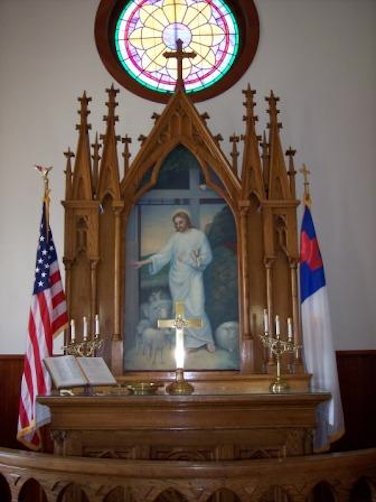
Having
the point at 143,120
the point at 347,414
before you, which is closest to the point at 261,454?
the point at 347,414

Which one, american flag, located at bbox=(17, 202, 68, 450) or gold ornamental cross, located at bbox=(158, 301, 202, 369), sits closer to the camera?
gold ornamental cross, located at bbox=(158, 301, 202, 369)

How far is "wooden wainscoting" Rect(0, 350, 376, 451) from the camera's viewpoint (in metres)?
7.36

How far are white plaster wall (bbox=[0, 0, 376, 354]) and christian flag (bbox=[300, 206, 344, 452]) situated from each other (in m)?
1.10

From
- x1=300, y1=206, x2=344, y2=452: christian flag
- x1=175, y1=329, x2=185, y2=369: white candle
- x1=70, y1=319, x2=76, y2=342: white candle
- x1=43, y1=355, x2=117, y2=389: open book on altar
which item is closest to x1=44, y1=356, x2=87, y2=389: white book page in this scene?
x1=43, y1=355, x2=117, y2=389: open book on altar

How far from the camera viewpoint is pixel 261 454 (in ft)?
16.6

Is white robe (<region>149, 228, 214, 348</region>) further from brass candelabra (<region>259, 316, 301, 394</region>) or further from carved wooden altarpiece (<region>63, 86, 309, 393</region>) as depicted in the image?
brass candelabra (<region>259, 316, 301, 394</region>)

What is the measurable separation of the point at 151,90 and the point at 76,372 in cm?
452

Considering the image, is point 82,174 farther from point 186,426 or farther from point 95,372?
point 186,426

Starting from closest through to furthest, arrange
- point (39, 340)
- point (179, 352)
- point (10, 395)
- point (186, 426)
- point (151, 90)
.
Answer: point (186, 426) → point (179, 352) → point (39, 340) → point (10, 395) → point (151, 90)

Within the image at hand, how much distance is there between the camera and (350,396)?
24.6 ft

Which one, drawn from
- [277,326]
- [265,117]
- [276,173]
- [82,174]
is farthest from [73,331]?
[265,117]

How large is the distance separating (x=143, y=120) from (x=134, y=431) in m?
4.50

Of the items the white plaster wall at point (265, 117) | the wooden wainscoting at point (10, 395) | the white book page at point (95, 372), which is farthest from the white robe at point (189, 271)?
the wooden wainscoting at point (10, 395)

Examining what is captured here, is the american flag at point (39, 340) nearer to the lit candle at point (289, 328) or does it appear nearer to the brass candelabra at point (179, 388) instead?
the brass candelabra at point (179, 388)
